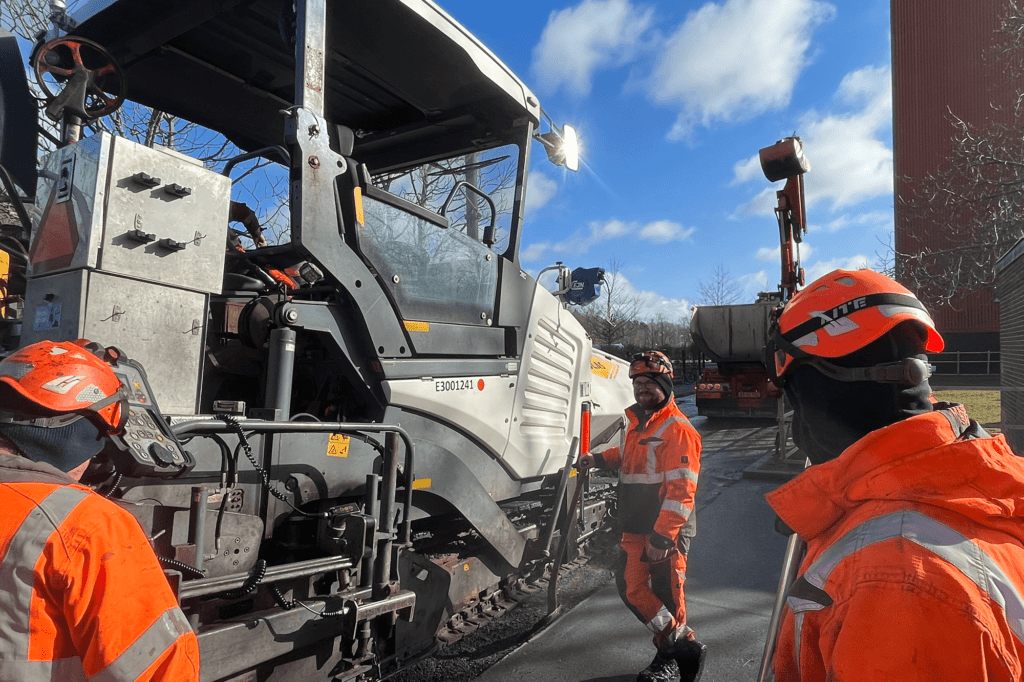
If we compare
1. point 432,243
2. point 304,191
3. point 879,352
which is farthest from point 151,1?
point 879,352

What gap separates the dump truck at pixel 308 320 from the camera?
2.19m

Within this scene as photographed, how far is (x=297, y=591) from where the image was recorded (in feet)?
8.27

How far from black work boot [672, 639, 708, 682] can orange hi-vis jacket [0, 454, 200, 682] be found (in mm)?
2960

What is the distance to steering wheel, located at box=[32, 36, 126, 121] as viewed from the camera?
2627 millimetres

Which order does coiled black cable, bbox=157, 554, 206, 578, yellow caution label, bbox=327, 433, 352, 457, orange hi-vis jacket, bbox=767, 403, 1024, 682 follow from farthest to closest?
yellow caution label, bbox=327, 433, 352, 457, coiled black cable, bbox=157, 554, 206, 578, orange hi-vis jacket, bbox=767, 403, 1024, 682

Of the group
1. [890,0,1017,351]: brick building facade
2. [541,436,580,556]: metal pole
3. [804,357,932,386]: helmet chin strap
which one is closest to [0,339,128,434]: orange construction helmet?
[804,357,932,386]: helmet chin strap

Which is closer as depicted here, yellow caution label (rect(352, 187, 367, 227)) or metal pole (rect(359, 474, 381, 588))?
metal pole (rect(359, 474, 381, 588))

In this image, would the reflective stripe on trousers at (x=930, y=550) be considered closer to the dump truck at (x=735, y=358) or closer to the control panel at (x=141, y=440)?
the control panel at (x=141, y=440)

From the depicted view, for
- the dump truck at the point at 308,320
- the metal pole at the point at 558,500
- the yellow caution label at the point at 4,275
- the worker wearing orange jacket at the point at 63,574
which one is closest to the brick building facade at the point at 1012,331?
the metal pole at the point at 558,500

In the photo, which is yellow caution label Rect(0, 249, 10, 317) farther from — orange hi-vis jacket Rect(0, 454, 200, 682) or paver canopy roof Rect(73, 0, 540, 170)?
orange hi-vis jacket Rect(0, 454, 200, 682)

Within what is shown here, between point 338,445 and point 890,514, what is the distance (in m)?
2.22

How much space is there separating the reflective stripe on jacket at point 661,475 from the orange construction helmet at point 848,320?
2.33m

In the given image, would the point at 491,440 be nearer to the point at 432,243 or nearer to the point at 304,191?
the point at 432,243

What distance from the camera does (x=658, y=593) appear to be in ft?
11.8
